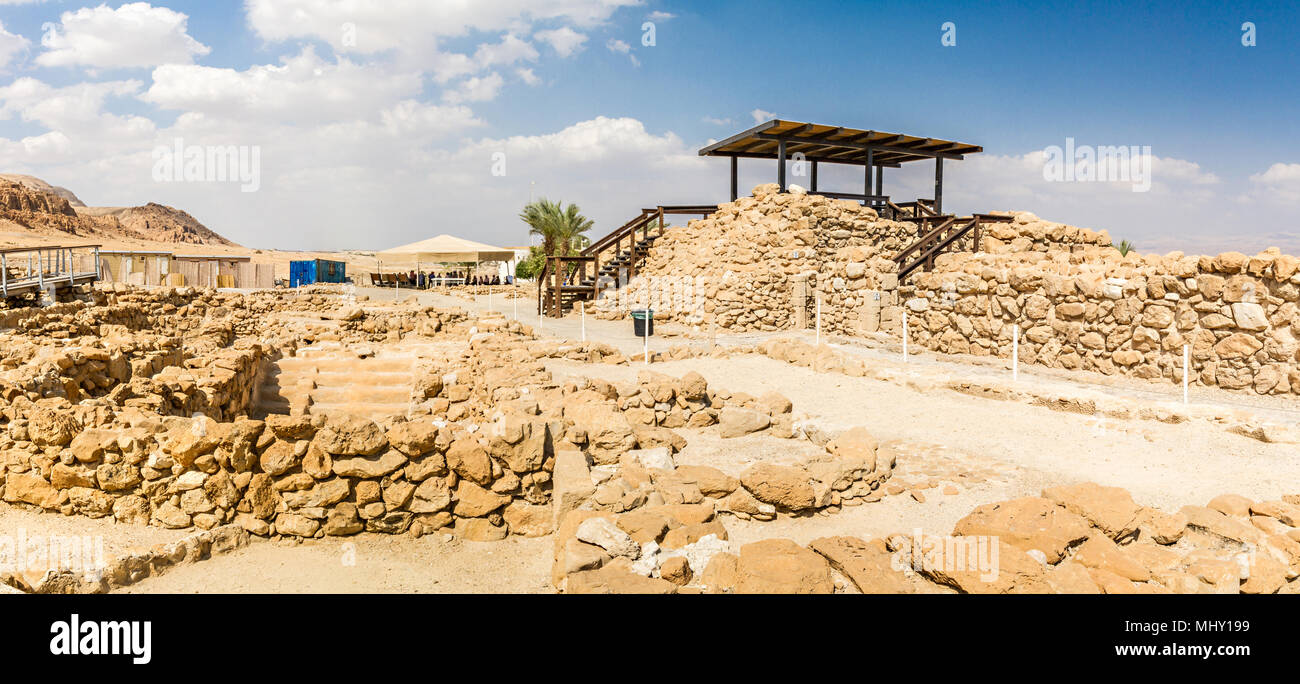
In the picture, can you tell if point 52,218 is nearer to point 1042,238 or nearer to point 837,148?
point 837,148

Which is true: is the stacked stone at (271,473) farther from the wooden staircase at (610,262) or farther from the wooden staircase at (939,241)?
the wooden staircase at (610,262)

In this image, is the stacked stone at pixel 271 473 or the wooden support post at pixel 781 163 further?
the wooden support post at pixel 781 163

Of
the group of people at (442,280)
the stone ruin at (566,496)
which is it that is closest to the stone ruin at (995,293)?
the stone ruin at (566,496)

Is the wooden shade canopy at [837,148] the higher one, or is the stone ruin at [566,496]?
the wooden shade canopy at [837,148]

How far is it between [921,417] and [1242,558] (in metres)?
4.74

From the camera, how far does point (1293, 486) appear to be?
19.5 feet

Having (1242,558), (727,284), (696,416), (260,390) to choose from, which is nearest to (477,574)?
(696,416)

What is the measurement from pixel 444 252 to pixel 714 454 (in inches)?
1012

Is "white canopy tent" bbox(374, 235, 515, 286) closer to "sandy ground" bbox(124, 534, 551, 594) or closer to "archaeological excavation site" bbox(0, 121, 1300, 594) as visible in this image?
"archaeological excavation site" bbox(0, 121, 1300, 594)

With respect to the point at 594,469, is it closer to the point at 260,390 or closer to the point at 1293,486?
the point at 1293,486

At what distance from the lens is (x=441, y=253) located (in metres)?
30.4

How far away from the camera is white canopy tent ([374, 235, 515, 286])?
99.0ft

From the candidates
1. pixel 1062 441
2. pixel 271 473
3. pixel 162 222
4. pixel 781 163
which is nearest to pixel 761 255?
pixel 781 163

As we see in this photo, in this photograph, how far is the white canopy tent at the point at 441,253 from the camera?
30188 millimetres
